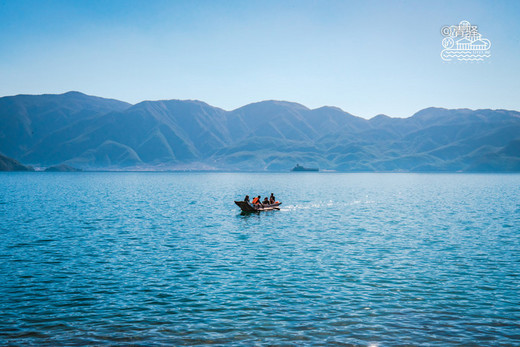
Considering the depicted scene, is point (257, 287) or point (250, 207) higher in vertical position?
point (250, 207)

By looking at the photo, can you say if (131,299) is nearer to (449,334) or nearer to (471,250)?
(449,334)

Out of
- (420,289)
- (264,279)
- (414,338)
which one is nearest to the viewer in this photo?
(414,338)

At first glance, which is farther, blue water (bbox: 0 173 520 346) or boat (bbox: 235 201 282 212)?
boat (bbox: 235 201 282 212)

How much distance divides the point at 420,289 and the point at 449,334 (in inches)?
278

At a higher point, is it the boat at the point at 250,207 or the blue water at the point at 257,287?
the boat at the point at 250,207

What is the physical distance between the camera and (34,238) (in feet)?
139

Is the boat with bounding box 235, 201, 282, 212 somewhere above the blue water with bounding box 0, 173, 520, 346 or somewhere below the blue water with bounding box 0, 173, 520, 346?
above

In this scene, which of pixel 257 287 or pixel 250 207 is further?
pixel 250 207

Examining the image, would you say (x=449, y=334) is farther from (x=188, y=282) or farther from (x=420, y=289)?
(x=188, y=282)

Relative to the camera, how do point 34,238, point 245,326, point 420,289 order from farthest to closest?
point 34,238
point 420,289
point 245,326

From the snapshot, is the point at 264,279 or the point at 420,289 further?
the point at 264,279

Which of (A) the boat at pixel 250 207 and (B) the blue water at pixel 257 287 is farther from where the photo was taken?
(A) the boat at pixel 250 207

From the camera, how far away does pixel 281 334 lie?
17859mm

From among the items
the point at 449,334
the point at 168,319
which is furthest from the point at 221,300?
the point at 449,334
